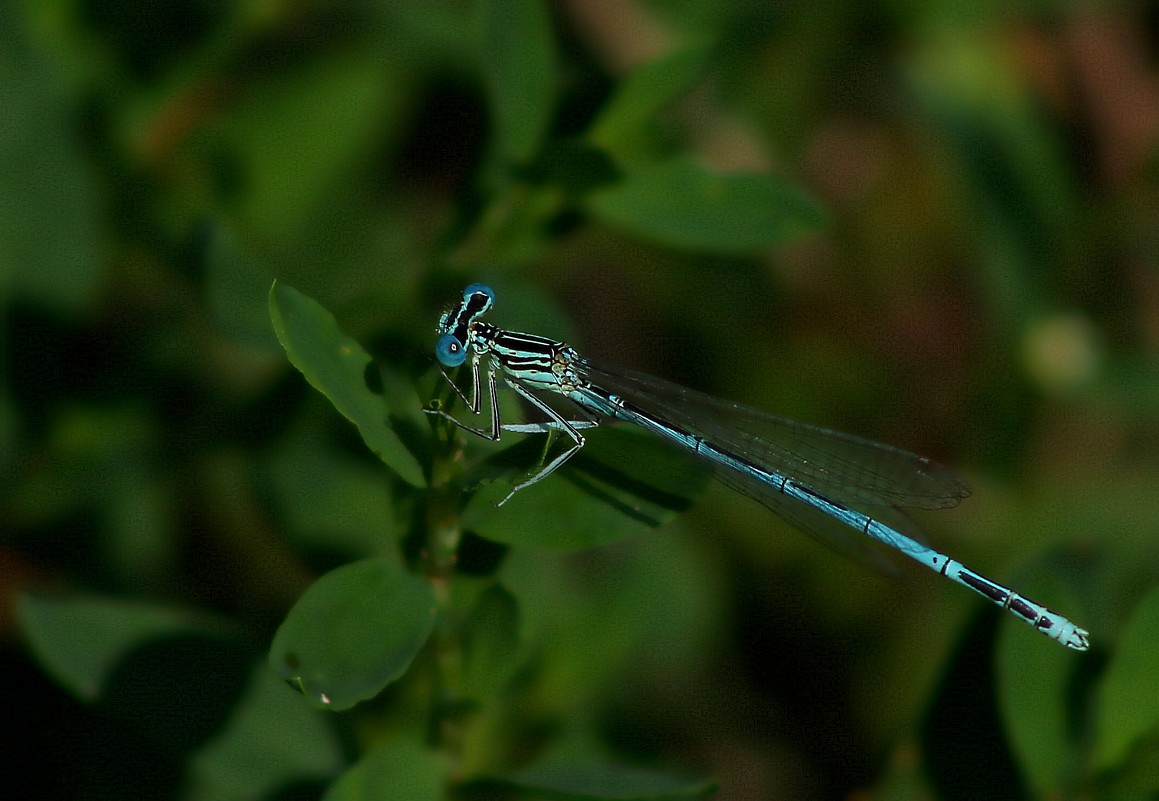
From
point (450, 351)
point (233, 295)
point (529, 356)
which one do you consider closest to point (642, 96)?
point (450, 351)

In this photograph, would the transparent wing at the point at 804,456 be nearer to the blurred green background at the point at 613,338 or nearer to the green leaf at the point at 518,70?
the blurred green background at the point at 613,338

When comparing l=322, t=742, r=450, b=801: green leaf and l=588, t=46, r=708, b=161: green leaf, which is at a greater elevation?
l=588, t=46, r=708, b=161: green leaf

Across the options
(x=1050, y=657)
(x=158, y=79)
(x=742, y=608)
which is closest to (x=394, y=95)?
(x=158, y=79)

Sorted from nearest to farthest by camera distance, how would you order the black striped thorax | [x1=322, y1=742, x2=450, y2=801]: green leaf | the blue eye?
[x1=322, y1=742, x2=450, y2=801]: green leaf, the blue eye, the black striped thorax

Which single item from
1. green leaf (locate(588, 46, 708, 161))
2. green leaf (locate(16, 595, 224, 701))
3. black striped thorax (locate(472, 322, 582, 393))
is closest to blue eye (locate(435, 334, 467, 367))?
black striped thorax (locate(472, 322, 582, 393))

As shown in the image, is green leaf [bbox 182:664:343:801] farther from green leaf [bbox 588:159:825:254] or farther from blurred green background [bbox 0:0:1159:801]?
green leaf [bbox 588:159:825:254]
